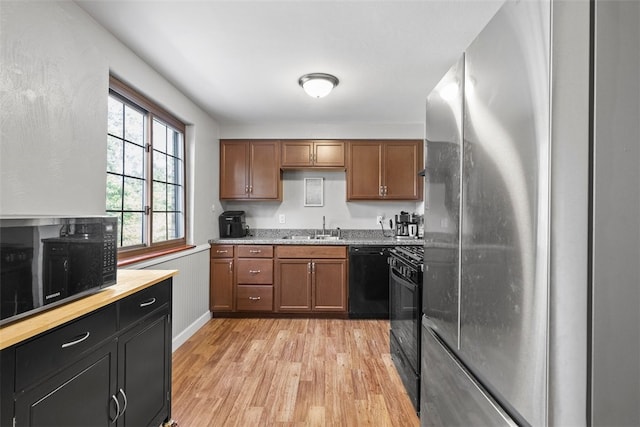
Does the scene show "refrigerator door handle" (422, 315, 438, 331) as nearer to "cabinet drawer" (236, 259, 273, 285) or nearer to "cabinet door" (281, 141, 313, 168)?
"cabinet drawer" (236, 259, 273, 285)

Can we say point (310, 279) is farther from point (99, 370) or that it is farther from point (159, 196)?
point (99, 370)

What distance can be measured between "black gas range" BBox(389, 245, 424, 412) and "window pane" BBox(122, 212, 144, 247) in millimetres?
2081

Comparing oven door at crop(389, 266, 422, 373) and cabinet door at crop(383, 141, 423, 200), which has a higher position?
cabinet door at crop(383, 141, 423, 200)

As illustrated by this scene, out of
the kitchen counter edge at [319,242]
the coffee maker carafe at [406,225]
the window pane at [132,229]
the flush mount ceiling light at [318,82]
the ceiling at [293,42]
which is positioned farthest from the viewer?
the coffee maker carafe at [406,225]

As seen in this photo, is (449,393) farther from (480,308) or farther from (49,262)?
(49,262)

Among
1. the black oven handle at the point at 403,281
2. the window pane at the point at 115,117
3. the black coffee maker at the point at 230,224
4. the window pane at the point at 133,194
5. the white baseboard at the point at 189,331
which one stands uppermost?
the window pane at the point at 115,117

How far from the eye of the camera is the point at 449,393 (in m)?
1.07

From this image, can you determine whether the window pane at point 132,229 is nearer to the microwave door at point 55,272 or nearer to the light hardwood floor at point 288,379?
the light hardwood floor at point 288,379

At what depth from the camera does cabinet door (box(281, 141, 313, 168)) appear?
410 cm

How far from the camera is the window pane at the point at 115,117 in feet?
7.48

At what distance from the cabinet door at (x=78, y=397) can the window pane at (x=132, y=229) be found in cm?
134

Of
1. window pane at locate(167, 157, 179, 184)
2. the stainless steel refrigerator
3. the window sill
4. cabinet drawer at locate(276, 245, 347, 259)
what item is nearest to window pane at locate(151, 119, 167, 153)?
window pane at locate(167, 157, 179, 184)

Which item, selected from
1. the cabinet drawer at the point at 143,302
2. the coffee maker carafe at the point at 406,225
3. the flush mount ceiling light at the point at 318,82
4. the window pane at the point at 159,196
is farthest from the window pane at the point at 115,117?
the coffee maker carafe at the point at 406,225

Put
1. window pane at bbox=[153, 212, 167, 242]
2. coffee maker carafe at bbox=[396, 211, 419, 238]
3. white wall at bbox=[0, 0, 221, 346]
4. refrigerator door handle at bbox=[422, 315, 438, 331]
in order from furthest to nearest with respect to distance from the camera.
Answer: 1. coffee maker carafe at bbox=[396, 211, 419, 238]
2. window pane at bbox=[153, 212, 167, 242]
3. white wall at bbox=[0, 0, 221, 346]
4. refrigerator door handle at bbox=[422, 315, 438, 331]
